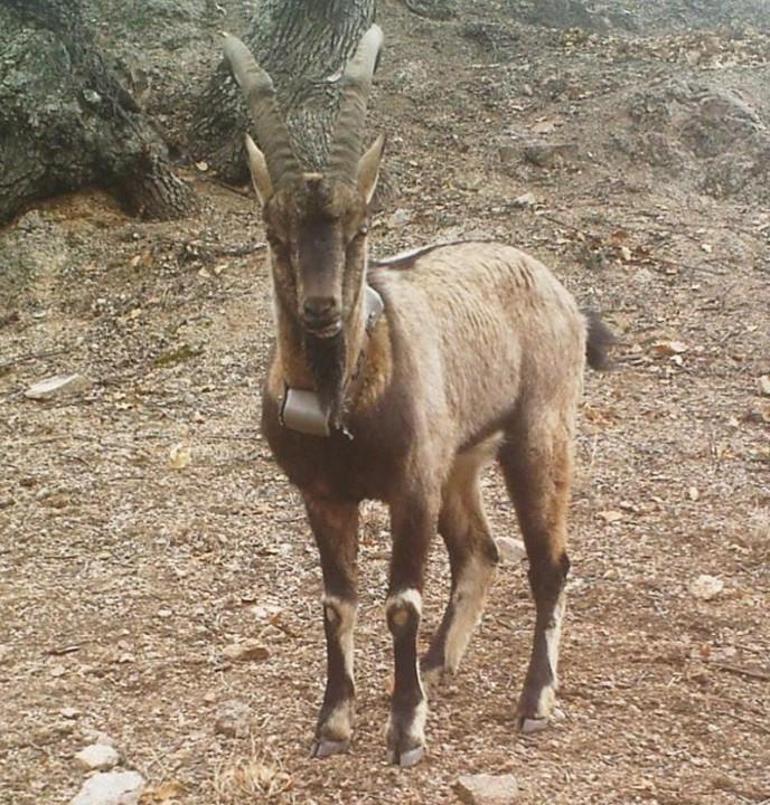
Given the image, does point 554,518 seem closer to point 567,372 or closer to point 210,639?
point 567,372

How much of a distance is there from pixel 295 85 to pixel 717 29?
7717 mm

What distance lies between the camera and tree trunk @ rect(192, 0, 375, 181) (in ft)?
30.0

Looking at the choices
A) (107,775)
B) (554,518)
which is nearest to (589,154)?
(554,518)

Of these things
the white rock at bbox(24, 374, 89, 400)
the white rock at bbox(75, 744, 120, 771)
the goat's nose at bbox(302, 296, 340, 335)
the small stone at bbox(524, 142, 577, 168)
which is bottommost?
the white rock at bbox(24, 374, 89, 400)

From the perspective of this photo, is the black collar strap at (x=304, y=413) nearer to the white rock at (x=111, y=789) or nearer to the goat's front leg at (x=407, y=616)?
the goat's front leg at (x=407, y=616)

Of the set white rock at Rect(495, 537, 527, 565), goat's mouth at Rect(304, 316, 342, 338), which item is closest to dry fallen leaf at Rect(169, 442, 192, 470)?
white rock at Rect(495, 537, 527, 565)

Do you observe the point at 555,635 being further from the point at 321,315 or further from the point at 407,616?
the point at 321,315

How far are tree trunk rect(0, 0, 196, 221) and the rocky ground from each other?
0.25 meters

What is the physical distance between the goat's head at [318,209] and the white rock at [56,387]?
4.03 m

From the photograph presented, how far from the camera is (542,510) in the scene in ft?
15.6

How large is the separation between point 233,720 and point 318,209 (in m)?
1.88

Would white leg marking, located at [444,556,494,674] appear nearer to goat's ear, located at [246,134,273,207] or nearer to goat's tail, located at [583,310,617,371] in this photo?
goat's tail, located at [583,310,617,371]

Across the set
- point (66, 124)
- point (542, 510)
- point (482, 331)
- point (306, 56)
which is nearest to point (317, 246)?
point (482, 331)

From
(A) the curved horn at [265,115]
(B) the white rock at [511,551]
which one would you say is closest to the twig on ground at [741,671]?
(B) the white rock at [511,551]
